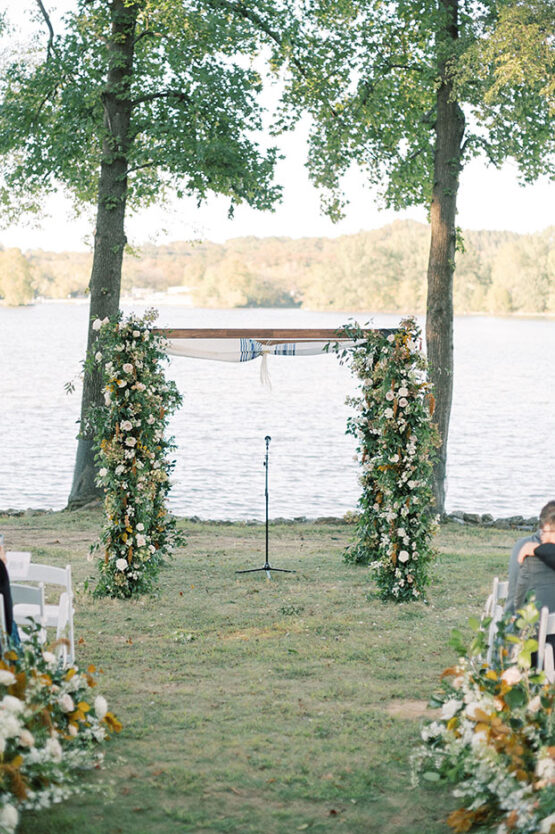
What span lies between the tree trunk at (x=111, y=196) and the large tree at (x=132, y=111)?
0.02 m

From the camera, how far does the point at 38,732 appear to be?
4.54 meters

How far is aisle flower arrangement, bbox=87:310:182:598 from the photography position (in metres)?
9.56

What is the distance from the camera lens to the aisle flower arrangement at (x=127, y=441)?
956 cm

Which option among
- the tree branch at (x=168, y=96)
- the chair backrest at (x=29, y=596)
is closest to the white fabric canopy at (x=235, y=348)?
the chair backrest at (x=29, y=596)

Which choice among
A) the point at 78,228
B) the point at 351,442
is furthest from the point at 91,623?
the point at 351,442

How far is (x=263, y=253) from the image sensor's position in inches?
2788

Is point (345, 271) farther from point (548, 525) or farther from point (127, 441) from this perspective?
point (548, 525)

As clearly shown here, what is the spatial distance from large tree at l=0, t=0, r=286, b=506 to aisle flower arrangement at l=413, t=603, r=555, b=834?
34.3 feet

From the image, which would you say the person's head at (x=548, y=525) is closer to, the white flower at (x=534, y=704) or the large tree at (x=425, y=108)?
the white flower at (x=534, y=704)

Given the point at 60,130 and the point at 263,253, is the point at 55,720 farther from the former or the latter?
the point at 263,253

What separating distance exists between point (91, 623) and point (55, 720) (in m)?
3.86

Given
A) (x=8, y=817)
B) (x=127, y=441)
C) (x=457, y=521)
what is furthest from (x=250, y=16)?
(x=8, y=817)

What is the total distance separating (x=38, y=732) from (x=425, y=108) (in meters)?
13.7

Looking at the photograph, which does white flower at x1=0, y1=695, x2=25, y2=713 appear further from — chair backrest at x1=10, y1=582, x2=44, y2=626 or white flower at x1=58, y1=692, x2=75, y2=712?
chair backrest at x1=10, y1=582, x2=44, y2=626
